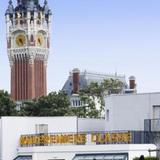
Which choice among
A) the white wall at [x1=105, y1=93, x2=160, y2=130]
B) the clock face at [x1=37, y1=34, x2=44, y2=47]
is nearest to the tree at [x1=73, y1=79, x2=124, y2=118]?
the white wall at [x1=105, y1=93, x2=160, y2=130]

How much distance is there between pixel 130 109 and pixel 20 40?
5258 inches

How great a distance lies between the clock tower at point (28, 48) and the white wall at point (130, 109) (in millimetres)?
122195

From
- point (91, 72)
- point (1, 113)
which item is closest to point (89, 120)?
point (1, 113)

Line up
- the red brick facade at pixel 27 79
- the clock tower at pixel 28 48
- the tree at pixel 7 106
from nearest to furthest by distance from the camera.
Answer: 1. the tree at pixel 7 106
2. the red brick facade at pixel 27 79
3. the clock tower at pixel 28 48

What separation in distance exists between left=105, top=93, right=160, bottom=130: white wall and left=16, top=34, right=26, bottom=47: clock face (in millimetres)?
130221

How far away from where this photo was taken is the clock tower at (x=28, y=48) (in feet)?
609

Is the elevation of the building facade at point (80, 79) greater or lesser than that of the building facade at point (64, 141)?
greater

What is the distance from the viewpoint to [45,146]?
59969 millimetres

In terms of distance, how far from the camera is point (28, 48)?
620 feet

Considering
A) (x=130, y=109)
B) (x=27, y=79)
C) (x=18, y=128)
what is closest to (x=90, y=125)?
(x=18, y=128)

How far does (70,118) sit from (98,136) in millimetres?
10365

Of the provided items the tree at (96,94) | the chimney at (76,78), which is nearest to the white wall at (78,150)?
the tree at (96,94)

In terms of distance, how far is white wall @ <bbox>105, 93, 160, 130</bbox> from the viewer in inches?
2338

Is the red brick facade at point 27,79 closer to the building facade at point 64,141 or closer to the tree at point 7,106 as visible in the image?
the tree at point 7,106
